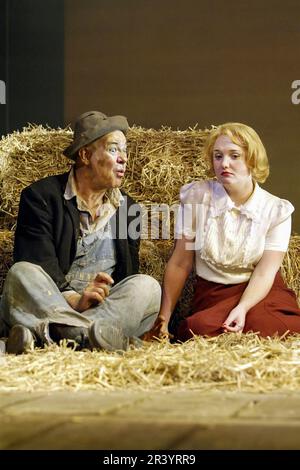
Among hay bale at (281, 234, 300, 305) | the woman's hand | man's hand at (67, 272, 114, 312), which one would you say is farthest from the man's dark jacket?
hay bale at (281, 234, 300, 305)

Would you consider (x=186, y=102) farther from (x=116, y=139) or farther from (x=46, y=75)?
(x=116, y=139)

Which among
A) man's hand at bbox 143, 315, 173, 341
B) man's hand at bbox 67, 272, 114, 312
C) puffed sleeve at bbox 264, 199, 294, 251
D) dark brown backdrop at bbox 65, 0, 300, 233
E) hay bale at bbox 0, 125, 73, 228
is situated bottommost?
man's hand at bbox 143, 315, 173, 341

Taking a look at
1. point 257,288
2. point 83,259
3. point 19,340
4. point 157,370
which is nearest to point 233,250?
point 257,288

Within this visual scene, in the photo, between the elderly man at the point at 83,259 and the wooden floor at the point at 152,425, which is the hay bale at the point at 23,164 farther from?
the wooden floor at the point at 152,425

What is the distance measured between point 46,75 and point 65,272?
77.1 inches

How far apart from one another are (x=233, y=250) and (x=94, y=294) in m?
0.71

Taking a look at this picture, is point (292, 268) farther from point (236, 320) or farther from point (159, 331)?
point (159, 331)

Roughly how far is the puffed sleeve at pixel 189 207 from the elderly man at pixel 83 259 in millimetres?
200

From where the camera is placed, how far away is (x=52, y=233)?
4.15m

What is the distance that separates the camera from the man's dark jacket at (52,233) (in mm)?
4059

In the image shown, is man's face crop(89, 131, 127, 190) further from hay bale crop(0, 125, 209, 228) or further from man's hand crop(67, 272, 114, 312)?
hay bale crop(0, 125, 209, 228)

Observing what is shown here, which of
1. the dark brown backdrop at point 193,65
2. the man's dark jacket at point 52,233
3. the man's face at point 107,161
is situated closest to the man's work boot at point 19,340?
the man's dark jacket at point 52,233

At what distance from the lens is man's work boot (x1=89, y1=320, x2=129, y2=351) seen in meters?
3.74

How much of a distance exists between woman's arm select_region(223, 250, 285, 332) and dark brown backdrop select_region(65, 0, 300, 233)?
5.08ft
